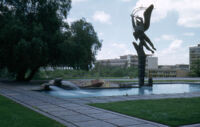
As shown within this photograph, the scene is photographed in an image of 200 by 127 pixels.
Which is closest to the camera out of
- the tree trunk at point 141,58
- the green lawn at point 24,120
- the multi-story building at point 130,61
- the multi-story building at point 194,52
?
the green lawn at point 24,120

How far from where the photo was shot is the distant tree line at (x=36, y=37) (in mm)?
20594

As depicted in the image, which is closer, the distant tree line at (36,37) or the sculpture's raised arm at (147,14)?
the sculpture's raised arm at (147,14)

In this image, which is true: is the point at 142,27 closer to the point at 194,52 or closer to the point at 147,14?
the point at 147,14

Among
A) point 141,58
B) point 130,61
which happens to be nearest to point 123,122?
point 141,58

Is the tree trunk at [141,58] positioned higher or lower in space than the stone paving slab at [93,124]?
higher

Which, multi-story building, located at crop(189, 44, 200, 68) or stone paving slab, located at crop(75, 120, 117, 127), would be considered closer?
stone paving slab, located at crop(75, 120, 117, 127)

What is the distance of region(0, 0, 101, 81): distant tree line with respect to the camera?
2059cm

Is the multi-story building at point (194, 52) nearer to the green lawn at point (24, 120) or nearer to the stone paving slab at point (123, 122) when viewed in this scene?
the stone paving slab at point (123, 122)

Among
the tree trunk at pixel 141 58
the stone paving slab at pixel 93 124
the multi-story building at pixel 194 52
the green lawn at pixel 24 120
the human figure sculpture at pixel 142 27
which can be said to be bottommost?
the stone paving slab at pixel 93 124

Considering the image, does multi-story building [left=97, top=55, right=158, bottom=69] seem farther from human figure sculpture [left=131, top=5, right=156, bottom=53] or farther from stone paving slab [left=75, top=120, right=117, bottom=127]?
stone paving slab [left=75, top=120, right=117, bottom=127]

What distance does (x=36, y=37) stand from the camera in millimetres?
21000

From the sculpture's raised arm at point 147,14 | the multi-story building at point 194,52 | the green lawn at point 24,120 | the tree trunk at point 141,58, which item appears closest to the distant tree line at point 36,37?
the tree trunk at point 141,58

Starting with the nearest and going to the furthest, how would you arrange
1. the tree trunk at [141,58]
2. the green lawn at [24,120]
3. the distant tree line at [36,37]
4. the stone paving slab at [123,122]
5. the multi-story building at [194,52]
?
the green lawn at [24,120] → the stone paving slab at [123,122] → the distant tree line at [36,37] → the tree trunk at [141,58] → the multi-story building at [194,52]

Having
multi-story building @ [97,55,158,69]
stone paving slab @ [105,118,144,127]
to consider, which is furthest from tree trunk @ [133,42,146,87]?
multi-story building @ [97,55,158,69]
